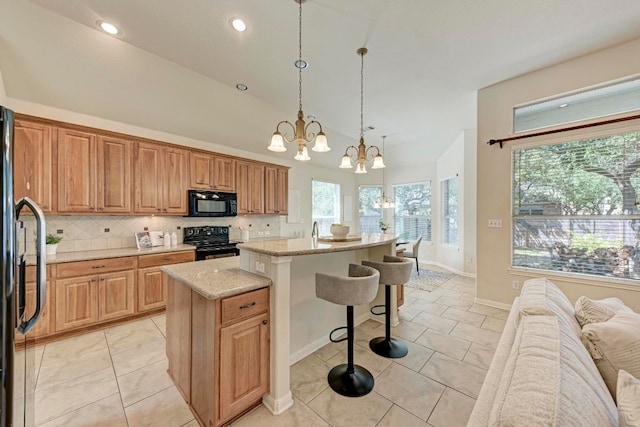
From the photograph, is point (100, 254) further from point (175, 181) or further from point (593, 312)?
point (593, 312)

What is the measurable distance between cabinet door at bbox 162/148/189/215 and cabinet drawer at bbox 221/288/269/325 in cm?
292

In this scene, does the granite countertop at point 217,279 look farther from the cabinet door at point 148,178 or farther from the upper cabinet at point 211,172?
the upper cabinet at point 211,172

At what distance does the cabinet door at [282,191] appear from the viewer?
17.9ft

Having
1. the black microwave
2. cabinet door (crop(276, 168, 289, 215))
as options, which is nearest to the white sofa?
the black microwave

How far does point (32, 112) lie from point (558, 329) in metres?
5.09

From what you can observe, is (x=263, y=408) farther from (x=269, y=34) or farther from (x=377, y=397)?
(x=269, y=34)

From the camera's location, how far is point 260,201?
16.7ft

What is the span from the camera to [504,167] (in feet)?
11.4

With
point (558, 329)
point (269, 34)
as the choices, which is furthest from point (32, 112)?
point (558, 329)

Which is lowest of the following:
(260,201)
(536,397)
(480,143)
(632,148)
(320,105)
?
(536,397)

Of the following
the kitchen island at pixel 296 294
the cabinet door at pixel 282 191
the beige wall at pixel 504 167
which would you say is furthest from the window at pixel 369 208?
the kitchen island at pixel 296 294

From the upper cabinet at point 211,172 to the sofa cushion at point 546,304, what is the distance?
4362mm

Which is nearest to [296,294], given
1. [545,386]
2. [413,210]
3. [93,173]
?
[545,386]

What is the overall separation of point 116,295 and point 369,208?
6594mm
